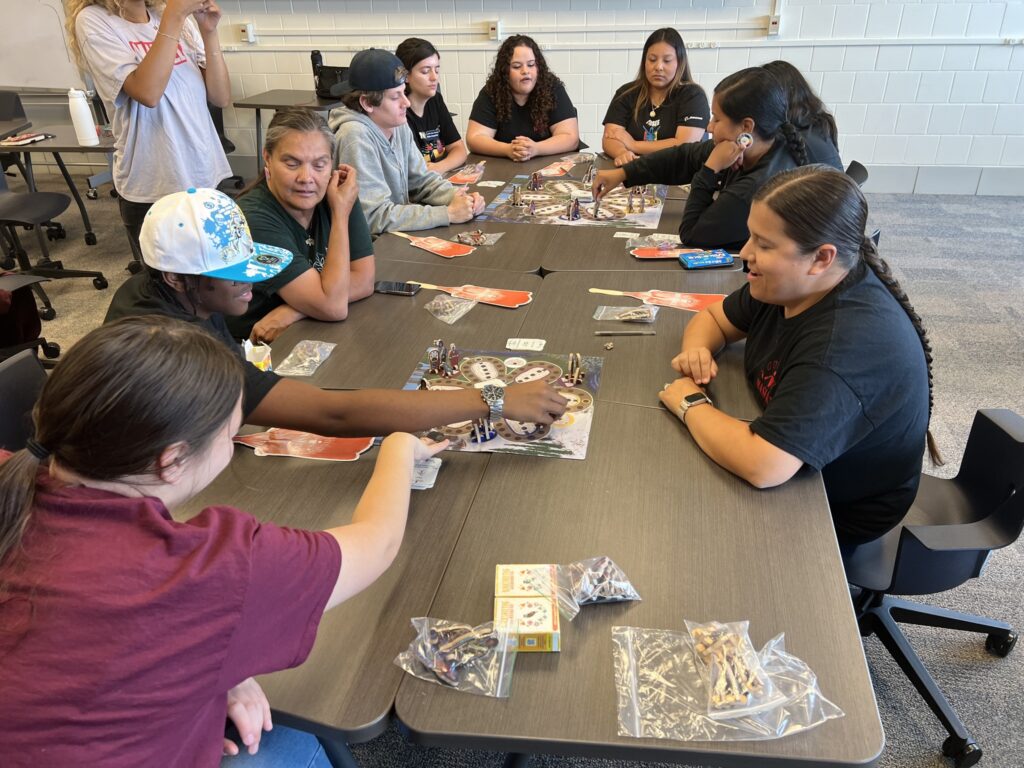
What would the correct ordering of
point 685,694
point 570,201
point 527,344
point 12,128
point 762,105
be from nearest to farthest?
point 685,694 → point 527,344 → point 762,105 → point 570,201 → point 12,128

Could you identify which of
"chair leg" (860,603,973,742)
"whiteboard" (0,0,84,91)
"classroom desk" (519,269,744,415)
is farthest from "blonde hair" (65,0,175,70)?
"whiteboard" (0,0,84,91)

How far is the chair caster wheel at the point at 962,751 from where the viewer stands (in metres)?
1.55

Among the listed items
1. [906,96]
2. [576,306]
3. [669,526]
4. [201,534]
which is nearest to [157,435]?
[201,534]

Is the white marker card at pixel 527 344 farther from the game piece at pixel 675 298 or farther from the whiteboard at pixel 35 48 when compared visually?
the whiteboard at pixel 35 48

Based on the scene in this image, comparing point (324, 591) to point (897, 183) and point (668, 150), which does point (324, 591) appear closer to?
point (668, 150)

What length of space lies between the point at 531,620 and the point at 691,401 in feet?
2.11

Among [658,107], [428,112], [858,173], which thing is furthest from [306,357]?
[658,107]

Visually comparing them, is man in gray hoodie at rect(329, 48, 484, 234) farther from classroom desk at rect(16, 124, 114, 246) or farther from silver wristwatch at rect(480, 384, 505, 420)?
classroom desk at rect(16, 124, 114, 246)

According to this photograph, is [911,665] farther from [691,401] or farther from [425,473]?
[425,473]

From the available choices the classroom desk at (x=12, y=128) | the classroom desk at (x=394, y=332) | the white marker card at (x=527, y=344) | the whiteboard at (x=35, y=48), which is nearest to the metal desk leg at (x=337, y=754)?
the classroom desk at (x=394, y=332)

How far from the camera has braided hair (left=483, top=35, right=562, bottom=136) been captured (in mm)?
3502

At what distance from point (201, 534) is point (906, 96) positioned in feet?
18.1

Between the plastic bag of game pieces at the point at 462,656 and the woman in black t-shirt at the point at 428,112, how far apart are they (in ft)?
8.39

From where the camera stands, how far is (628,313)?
193 cm
